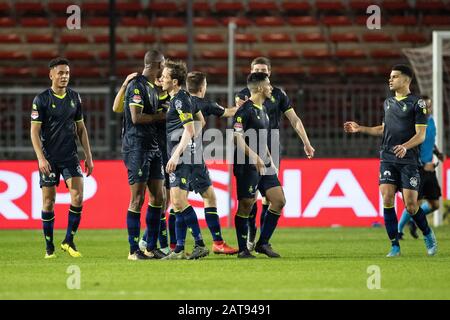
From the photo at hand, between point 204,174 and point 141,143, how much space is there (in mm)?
743

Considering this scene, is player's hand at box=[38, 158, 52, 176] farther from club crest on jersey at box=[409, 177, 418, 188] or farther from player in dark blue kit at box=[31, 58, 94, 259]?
club crest on jersey at box=[409, 177, 418, 188]

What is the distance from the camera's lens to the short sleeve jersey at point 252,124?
1111 centimetres

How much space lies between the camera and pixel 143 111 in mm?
11281

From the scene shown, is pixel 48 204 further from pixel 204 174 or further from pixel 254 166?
pixel 254 166

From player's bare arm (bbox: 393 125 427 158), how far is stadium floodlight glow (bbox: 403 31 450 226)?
20.3 ft

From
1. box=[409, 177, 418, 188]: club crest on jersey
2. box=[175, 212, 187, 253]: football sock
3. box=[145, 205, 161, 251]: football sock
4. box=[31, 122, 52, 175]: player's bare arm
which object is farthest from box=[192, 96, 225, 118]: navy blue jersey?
box=[409, 177, 418, 188]: club crest on jersey

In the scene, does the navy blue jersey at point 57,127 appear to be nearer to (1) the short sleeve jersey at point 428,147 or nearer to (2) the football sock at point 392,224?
(2) the football sock at point 392,224

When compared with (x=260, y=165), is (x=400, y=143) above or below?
above

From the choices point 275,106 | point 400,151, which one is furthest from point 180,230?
point 400,151

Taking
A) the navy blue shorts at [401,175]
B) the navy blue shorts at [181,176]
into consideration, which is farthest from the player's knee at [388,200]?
the navy blue shorts at [181,176]

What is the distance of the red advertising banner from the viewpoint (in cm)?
1781

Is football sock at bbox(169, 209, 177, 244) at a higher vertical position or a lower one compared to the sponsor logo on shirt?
lower
